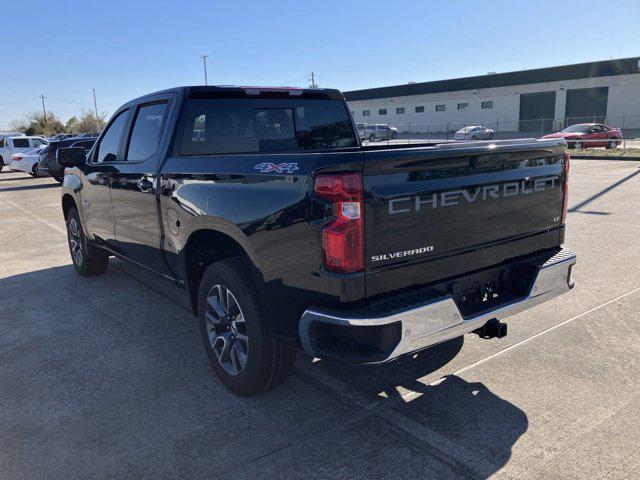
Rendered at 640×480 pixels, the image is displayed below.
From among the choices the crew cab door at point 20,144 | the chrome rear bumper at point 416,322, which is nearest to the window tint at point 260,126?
the chrome rear bumper at point 416,322

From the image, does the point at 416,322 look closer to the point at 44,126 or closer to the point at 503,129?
the point at 503,129

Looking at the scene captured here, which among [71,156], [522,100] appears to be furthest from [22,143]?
[522,100]

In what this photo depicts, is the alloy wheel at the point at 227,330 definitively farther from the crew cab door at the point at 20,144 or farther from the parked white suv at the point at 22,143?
the crew cab door at the point at 20,144

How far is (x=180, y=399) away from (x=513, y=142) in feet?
8.88

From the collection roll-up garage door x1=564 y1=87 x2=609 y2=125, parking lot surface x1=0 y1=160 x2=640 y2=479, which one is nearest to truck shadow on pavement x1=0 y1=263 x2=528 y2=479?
parking lot surface x1=0 y1=160 x2=640 y2=479

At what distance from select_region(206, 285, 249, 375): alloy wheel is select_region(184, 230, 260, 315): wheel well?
0.27 metres

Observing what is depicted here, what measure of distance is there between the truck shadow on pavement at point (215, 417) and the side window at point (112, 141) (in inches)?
69.8

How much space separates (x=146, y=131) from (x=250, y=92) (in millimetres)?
971

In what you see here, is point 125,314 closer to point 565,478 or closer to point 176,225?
point 176,225

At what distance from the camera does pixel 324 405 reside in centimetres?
341

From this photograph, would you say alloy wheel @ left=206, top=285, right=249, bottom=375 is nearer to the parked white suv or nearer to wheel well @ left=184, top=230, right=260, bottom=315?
wheel well @ left=184, top=230, right=260, bottom=315

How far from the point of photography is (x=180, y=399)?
3.55m

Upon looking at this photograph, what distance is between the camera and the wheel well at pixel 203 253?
3.55 meters

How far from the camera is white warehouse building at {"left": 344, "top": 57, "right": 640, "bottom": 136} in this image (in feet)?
145
